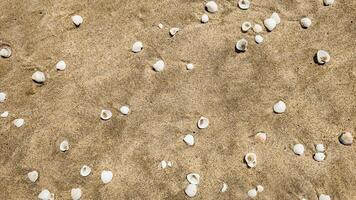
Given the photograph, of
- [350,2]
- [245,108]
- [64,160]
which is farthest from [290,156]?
[64,160]

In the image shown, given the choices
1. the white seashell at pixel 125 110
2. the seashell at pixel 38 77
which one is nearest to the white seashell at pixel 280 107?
the white seashell at pixel 125 110

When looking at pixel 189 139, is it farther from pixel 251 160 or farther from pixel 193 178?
pixel 251 160

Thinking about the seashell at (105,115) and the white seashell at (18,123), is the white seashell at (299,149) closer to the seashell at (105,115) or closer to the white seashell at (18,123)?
the seashell at (105,115)

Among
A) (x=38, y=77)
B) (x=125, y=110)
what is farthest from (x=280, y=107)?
(x=38, y=77)

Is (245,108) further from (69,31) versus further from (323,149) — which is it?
(69,31)

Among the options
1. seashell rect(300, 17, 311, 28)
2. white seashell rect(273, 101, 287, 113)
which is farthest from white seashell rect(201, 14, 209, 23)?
white seashell rect(273, 101, 287, 113)
